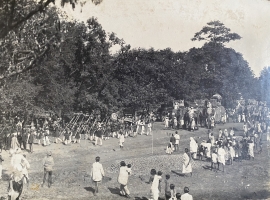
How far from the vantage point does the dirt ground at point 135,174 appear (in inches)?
351

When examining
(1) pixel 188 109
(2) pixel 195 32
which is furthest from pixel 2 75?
(1) pixel 188 109

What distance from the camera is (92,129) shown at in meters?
13.7

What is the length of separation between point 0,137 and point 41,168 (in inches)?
61.6

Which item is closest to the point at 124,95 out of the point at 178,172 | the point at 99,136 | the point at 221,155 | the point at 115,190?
the point at 99,136

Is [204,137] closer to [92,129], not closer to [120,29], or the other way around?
[92,129]

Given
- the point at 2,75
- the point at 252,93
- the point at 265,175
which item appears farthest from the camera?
the point at 252,93

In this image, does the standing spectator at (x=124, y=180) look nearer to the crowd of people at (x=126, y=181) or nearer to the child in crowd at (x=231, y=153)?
the crowd of people at (x=126, y=181)

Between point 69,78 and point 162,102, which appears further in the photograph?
point 162,102

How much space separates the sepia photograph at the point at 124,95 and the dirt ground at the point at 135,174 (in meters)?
0.04

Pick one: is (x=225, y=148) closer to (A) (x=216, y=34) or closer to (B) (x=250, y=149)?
(B) (x=250, y=149)

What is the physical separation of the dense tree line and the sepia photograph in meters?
0.04

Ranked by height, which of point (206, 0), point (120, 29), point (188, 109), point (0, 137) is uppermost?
point (206, 0)

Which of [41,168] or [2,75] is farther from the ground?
[2,75]

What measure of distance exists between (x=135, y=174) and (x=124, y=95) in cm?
327
